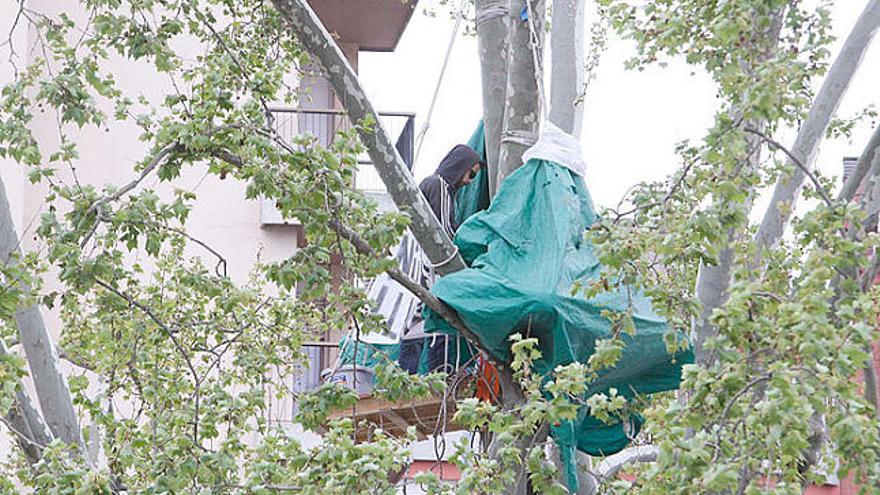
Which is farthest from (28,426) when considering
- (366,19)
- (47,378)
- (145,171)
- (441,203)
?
(366,19)

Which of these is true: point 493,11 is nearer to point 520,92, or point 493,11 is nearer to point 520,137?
point 520,92

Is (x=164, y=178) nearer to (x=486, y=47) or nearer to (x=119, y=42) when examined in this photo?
(x=119, y=42)

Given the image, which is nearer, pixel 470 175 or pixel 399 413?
pixel 470 175

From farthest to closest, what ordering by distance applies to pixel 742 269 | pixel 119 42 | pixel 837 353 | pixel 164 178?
pixel 119 42 < pixel 164 178 < pixel 742 269 < pixel 837 353

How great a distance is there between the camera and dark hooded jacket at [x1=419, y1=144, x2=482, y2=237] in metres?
9.68

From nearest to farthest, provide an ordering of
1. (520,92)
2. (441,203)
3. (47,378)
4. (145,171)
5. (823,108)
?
(145,171)
(520,92)
(823,108)
(441,203)
(47,378)

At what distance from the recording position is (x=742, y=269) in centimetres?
674

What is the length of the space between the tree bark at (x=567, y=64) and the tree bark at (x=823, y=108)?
1.14 metres

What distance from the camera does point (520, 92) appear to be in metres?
9.40

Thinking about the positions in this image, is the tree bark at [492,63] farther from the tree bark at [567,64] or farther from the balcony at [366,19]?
the balcony at [366,19]

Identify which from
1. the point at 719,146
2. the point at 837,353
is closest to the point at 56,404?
the point at 719,146

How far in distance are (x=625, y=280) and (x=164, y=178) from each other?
2322mm

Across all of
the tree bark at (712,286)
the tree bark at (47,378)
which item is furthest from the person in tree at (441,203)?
the tree bark at (47,378)

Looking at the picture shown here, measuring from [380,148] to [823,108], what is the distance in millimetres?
2428
